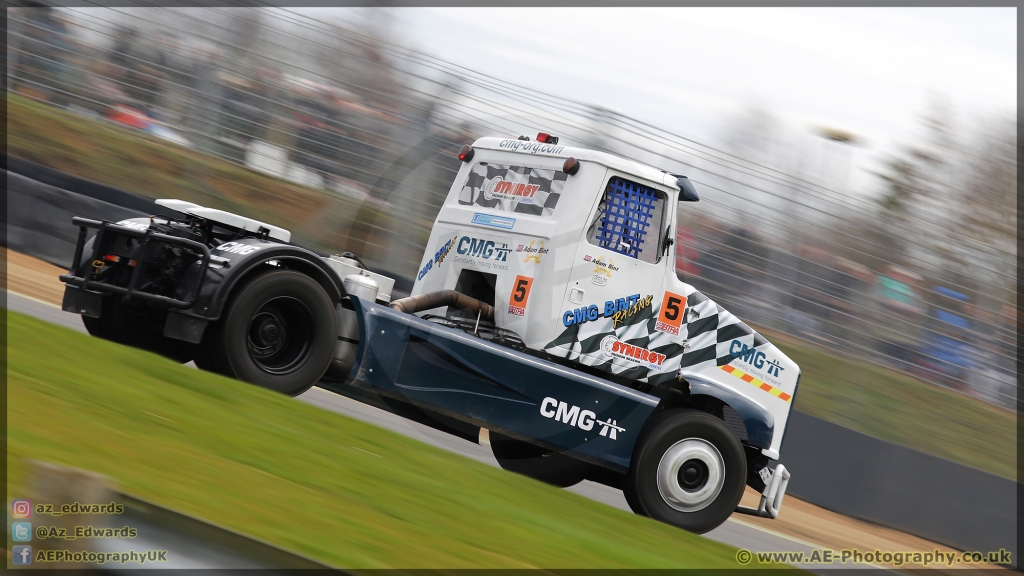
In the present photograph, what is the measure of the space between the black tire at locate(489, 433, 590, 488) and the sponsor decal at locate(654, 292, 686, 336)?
1.53 meters

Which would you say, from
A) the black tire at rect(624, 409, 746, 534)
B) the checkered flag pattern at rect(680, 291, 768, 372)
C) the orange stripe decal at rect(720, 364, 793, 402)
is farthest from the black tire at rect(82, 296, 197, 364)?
the orange stripe decal at rect(720, 364, 793, 402)

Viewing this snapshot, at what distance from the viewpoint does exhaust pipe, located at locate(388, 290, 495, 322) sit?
7.40 m

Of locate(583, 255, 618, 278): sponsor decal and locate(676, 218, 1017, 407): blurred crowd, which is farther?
locate(676, 218, 1017, 407): blurred crowd

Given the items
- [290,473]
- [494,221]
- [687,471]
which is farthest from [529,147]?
[290,473]

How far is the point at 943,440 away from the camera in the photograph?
13.7 metres

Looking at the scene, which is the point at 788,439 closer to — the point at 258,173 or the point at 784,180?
the point at 784,180

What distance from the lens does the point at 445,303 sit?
7.59 m

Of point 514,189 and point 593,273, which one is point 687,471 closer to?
point 593,273

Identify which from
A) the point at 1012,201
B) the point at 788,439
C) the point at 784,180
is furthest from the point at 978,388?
the point at 1012,201

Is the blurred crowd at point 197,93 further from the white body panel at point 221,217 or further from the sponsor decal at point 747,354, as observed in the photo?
the sponsor decal at point 747,354

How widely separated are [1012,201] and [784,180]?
8.42m

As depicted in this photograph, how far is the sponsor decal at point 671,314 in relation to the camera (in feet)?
25.4

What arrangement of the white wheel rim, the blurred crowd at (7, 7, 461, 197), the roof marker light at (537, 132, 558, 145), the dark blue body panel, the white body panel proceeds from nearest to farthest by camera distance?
the dark blue body panel, the white body panel, the white wheel rim, the roof marker light at (537, 132, 558, 145), the blurred crowd at (7, 7, 461, 197)

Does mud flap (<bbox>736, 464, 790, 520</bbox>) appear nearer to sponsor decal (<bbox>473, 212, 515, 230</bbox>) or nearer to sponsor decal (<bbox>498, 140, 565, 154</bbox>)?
sponsor decal (<bbox>473, 212, 515, 230</bbox>)
